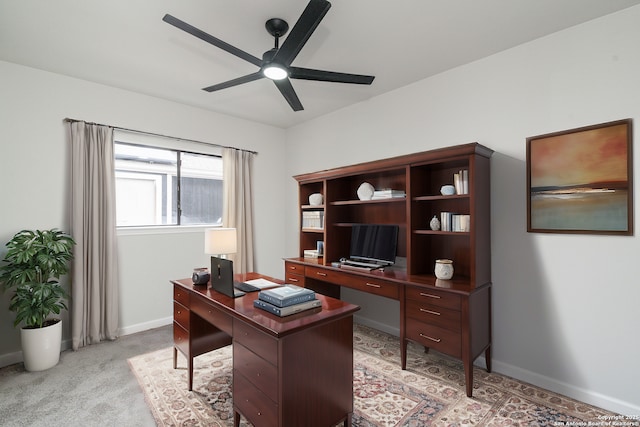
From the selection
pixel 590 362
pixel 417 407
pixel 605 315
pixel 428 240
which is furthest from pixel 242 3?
pixel 590 362

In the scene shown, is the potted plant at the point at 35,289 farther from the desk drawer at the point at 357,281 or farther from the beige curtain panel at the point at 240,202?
the desk drawer at the point at 357,281

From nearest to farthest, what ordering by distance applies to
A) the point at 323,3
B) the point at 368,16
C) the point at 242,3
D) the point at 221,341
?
the point at 323,3
the point at 242,3
the point at 368,16
the point at 221,341

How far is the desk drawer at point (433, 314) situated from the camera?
7.77ft

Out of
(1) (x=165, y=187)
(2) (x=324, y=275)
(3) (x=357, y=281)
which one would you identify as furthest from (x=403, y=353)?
(1) (x=165, y=187)

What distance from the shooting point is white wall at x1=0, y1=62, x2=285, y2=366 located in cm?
286

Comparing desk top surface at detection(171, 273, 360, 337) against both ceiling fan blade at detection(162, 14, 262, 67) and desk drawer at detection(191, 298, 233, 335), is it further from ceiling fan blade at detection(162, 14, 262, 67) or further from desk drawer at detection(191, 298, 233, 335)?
ceiling fan blade at detection(162, 14, 262, 67)

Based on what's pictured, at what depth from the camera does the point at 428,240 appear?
3.03 meters

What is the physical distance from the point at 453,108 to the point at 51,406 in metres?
4.09

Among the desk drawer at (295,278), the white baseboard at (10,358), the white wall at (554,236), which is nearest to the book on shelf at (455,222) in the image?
the white wall at (554,236)

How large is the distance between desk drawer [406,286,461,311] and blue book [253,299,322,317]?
1.05 m

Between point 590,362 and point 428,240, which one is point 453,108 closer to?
point 428,240

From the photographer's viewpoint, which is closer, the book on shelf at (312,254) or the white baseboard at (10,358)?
the white baseboard at (10,358)

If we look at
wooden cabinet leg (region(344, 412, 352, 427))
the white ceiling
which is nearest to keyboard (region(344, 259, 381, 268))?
wooden cabinet leg (region(344, 412, 352, 427))

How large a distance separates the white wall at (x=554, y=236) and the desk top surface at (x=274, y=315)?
1.62 meters
